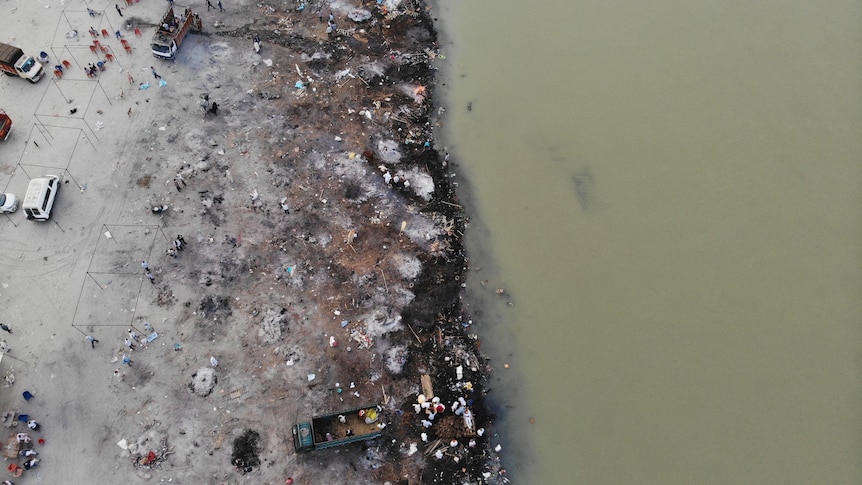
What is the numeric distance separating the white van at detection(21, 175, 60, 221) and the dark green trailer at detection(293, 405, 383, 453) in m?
12.5

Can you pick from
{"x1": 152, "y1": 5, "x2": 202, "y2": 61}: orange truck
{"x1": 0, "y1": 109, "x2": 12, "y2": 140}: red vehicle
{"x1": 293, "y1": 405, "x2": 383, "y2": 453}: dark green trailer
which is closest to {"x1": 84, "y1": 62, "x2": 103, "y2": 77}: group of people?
{"x1": 152, "y1": 5, "x2": 202, "y2": 61}: orange truck

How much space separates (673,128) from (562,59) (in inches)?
250

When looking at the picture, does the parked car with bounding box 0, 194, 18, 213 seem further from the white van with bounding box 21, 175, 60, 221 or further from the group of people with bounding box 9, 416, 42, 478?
the group of people with bounding box 9, 416, 42, 478

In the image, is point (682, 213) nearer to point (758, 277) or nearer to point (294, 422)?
point (758, 277)

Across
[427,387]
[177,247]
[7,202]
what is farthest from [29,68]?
[427,387]

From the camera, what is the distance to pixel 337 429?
50.3 ft

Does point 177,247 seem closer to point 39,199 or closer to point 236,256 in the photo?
point 236,256

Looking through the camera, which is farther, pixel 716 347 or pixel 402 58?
pixel 402 58

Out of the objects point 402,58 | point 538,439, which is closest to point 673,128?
point 402,58

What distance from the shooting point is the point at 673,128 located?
22625 mm

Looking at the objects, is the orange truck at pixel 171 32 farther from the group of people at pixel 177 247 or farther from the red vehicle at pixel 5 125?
the group of people at pixel 177 247

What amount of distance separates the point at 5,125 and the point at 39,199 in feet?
14.9

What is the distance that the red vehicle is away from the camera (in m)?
19.7

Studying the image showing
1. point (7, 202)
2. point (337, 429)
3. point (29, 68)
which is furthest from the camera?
point (29, 68)
